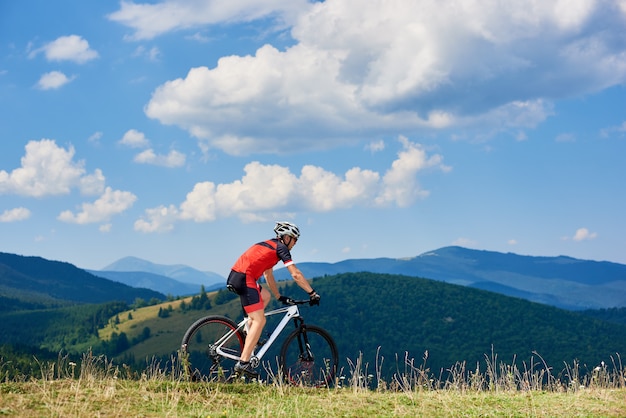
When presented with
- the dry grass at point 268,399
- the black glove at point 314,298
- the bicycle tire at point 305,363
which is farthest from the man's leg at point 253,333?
the black glove at point 314,298

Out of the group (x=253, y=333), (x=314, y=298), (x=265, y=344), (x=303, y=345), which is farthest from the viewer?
(x=303, y=345)

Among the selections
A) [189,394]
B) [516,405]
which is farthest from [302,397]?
[516,405]

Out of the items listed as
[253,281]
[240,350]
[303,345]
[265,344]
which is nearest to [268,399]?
[265,344]

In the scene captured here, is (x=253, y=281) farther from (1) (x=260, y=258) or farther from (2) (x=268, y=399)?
(2) (x=268, y=399)

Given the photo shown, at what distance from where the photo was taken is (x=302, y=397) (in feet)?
33.3

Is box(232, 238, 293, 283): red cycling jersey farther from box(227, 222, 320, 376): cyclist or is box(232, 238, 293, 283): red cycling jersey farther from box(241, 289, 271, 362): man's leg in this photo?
box(241, 289, 271, 362): man's leg

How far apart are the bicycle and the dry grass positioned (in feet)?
1.37

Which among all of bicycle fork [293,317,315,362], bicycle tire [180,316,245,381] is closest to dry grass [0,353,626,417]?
bicycle tire [180,316,245,381]

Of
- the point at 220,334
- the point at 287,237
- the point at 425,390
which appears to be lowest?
the point at 425,390

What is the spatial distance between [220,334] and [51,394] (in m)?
3.33

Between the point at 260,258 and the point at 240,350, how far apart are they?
6.17 ft

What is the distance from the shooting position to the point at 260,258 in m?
11.1

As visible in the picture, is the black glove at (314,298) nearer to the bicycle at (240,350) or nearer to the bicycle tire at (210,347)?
the bicycle at (240,350)

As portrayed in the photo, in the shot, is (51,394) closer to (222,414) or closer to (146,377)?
(146,377)
